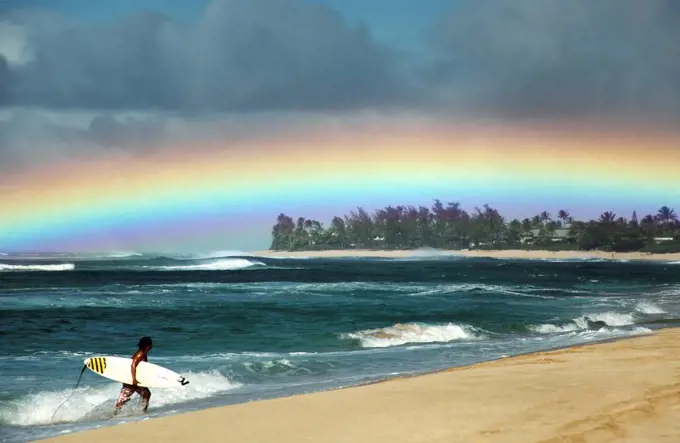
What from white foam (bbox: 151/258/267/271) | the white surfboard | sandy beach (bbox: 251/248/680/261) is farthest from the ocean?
sandy beach (bbox: 251/248/680/261)

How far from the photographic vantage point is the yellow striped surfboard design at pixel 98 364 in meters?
11.4

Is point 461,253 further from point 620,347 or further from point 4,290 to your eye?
point 620,347

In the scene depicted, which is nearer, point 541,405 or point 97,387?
point 541,405

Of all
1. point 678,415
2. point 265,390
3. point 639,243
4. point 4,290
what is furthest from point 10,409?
point 639,243

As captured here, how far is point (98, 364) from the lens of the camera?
11461 mm

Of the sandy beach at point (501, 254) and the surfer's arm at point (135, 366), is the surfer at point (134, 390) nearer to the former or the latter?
the surfer's arm at point (135, 366)

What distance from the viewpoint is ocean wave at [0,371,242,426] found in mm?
10719

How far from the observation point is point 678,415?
8297mm

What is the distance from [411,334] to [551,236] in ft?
523

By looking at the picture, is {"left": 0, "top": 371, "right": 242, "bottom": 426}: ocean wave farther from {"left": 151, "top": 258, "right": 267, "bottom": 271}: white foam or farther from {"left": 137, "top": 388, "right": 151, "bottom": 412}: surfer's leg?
{"left": 151, "top": 258, "right": 267, "bottom": 271}: white foam

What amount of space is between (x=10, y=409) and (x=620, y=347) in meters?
10.5

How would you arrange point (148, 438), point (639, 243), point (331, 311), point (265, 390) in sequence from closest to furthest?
point (148, 438) < point (265, 390) < point (331, 311) < point (639, 243)

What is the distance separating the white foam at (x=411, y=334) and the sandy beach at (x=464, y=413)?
817 centimetres

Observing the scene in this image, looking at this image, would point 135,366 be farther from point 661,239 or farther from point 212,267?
point 661,239
